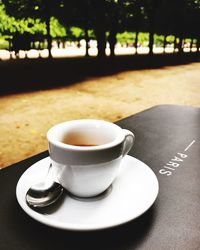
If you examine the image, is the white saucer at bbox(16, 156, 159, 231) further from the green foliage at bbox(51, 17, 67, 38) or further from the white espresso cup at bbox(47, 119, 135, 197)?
the green foliage at bbox(51, 17, 67, 38)

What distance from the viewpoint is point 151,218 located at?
0.88m

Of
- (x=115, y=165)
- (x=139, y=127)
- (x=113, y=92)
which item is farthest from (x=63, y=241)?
(x=113, y=92)

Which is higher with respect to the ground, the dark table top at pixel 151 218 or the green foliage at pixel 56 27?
the green foliage at pixel 56 27

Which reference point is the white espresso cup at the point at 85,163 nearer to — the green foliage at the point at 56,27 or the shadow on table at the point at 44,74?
the shadow on table at the point at 44,74

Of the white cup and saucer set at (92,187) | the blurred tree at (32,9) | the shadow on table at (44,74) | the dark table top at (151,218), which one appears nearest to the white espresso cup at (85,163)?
the white cup and saucer set at (92,187)

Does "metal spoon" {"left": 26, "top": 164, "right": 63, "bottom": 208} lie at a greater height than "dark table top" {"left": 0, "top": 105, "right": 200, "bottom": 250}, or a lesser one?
greater

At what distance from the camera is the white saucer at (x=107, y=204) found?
756 mm

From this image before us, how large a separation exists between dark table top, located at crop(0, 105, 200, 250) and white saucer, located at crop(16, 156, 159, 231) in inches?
2.1

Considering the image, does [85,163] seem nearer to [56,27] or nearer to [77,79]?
[77,79]

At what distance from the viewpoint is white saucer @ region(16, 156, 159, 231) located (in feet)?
2.48

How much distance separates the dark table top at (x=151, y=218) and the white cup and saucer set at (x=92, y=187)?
6 cm

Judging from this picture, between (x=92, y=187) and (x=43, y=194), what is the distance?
0.15 meters

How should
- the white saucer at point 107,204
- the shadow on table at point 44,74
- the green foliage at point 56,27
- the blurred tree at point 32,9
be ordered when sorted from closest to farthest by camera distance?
the white saucer at point 107,204 → the shadow on table at point 44,74 → the blurred tree at point 32,9 → the green foliage at point 56,27

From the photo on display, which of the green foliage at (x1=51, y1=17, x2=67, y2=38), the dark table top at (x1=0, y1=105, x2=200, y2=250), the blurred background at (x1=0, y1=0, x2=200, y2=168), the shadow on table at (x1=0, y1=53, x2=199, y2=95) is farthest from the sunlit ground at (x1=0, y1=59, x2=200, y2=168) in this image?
the green foliage at (x1=51, y1=17, x2=67, y2=38)
